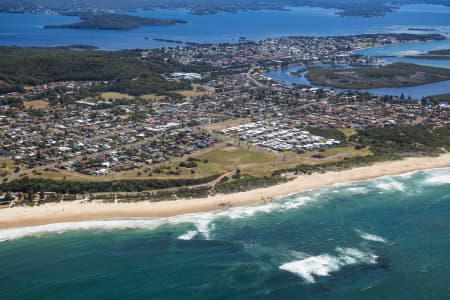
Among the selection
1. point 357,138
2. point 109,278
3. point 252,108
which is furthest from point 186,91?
point 109,278

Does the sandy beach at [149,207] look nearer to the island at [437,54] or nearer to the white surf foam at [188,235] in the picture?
the white surf foam at [188,235]

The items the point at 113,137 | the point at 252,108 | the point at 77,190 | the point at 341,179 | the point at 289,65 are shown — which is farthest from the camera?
the point at 289,65

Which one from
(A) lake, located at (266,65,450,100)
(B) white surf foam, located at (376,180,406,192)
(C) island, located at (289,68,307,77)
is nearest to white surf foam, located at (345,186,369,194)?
(B) white surf foam, located at (376,180,406,192)

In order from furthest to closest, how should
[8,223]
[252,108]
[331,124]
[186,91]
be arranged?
[186,91], [252,108], [331,124], [8,223]

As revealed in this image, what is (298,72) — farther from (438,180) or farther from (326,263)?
(326,263)

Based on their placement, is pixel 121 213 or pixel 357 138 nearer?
pixel 121 213

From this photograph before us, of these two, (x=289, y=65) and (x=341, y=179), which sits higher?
(x=289, y=65)

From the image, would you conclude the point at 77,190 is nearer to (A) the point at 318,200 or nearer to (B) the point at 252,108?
(A) the point at 318,200
